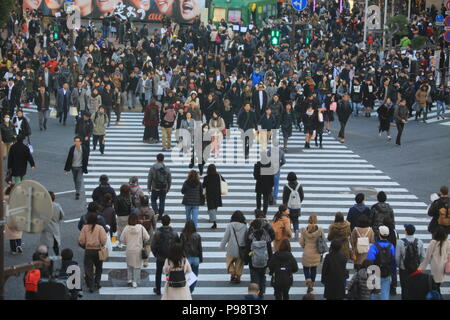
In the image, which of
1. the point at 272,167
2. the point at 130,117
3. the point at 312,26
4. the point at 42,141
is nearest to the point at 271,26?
the point at 312,26

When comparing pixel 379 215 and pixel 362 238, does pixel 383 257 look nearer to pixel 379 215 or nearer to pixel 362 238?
pixel 362 238

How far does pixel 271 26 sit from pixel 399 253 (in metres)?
35.1

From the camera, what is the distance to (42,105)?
30984 millimetres

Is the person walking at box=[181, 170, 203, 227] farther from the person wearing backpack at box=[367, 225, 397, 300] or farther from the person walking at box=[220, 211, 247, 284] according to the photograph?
the person wearing backpack at box=[367, 225, 397, 300]

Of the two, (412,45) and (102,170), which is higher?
(412,45)

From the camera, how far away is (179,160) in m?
27.8

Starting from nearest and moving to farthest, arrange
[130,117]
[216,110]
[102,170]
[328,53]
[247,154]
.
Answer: [102,170], [247,154], [216,110], [130,117], [328,53]

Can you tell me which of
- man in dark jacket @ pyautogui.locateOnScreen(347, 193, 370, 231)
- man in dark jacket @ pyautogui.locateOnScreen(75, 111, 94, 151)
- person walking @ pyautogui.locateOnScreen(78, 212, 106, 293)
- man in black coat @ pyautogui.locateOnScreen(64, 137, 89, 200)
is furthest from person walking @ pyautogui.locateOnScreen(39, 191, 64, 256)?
man in dark jacket @ pyautogui.locateOnScreen(75, 111, 94, 151)

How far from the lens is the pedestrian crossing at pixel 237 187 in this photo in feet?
57.0

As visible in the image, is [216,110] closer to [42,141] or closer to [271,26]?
[42,141]

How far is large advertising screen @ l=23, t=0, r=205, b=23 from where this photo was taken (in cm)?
5322

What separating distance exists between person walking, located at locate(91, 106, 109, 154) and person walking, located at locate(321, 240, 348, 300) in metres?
13.7

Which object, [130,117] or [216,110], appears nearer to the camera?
[216,110]

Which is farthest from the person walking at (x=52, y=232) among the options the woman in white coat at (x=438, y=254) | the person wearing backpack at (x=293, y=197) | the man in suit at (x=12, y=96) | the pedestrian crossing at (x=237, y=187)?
the man in suit at (x=12, y=96)
